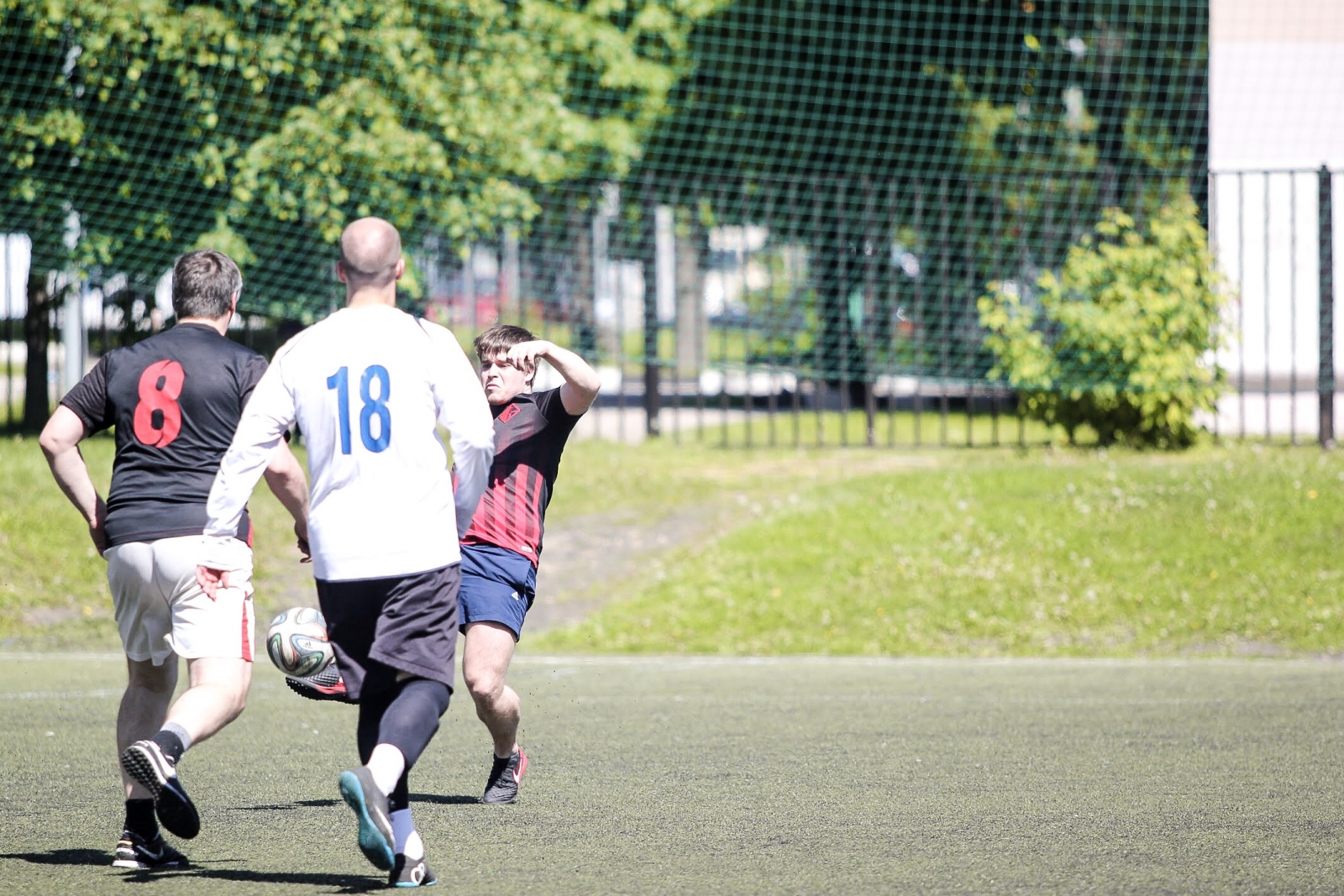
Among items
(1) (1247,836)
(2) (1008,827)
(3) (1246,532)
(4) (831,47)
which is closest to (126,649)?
(2) (1008,827)

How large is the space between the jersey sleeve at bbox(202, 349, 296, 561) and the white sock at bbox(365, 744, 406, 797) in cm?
68

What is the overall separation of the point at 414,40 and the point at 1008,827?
11.3 meters

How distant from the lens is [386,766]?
3852 mm

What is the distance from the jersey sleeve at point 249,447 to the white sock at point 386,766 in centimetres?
68

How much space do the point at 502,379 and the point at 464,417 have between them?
4.20 feet

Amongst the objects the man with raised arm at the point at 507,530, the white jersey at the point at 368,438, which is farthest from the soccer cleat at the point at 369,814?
the man with raised arm at the point at 507,530

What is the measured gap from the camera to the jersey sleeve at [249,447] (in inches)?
156

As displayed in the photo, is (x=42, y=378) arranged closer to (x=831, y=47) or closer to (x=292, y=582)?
(x=292, y=582)

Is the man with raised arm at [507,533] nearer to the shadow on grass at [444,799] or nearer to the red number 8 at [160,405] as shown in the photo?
the shadow on grass at [444,799]

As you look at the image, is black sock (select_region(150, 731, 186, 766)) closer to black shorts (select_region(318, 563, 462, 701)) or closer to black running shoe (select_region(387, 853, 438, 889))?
black shorts (select_region(318, 563, 462, 701))

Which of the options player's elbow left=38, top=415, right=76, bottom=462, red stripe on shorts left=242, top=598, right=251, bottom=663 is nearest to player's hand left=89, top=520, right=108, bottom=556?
player's elbow left=38, top=415, right=76, bottom=462

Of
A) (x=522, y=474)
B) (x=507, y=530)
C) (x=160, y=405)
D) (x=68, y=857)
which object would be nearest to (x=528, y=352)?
(x=522, y=474)

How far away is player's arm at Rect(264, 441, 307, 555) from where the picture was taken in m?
4.18

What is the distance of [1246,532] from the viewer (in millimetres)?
11305
